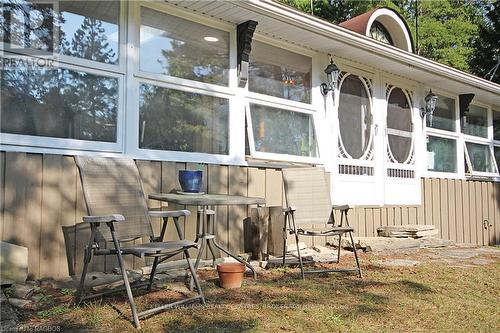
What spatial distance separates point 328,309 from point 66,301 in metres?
1.71

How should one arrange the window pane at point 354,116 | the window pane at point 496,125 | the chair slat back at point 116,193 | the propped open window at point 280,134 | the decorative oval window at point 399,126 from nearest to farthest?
the chair slat back at point 116,193 → the propped open window at point 280,134 → the window pane at point 354,116 → the decorative oval window at point 399,126 → the window pane at point 496,125

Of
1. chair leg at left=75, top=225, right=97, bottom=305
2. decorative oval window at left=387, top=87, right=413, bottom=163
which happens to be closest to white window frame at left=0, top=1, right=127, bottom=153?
chair leg at left=75, top=225, right=97, bottom=305

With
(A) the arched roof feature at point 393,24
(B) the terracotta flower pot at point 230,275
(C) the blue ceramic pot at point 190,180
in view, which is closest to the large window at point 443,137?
(A) the arched roof feature at point 393,24

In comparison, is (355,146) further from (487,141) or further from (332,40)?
(487,141)

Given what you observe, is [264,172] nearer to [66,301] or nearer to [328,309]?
[328,309]

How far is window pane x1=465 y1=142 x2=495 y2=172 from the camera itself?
25.8ft

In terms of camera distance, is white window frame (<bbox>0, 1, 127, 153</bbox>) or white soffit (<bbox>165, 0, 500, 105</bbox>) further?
white soffit (<bbox>165, 0, 500, 105</bbox>)

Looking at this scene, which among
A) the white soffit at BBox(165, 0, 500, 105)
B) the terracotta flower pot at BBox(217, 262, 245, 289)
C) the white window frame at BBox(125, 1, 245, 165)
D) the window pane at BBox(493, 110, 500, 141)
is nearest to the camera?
the terracotta flower pot at BBox(217, 262, 245, 289)

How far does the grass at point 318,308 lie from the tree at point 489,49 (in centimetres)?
1128

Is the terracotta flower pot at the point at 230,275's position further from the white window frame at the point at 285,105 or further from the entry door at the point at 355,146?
the entry door at the point at 355,146

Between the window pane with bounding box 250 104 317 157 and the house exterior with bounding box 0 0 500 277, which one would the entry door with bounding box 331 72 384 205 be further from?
the window pane with bounding box 250 104 317 157

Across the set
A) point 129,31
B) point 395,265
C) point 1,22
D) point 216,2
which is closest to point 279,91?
point 216,2

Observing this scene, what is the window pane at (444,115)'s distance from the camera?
7.24 meters

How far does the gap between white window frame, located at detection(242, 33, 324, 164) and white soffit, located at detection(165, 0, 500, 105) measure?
0.27 feet
